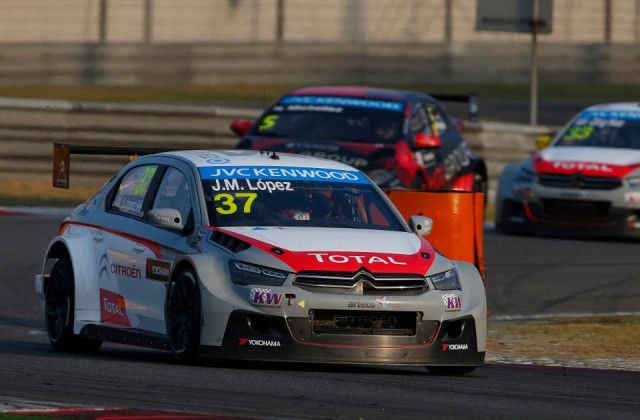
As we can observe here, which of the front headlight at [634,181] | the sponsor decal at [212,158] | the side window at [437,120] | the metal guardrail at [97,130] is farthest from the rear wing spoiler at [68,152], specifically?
the metal guardrail at [97,130]

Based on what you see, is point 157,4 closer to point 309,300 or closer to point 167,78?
point 167,78

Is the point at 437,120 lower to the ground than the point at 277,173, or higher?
lower

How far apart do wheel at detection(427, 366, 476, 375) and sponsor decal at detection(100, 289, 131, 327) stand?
177 cm

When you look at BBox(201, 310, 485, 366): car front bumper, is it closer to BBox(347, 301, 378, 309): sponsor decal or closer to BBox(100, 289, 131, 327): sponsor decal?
BBox(347, 301, 378, 309): sponsor decal

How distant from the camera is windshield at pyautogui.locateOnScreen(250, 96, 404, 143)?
59.4 feet

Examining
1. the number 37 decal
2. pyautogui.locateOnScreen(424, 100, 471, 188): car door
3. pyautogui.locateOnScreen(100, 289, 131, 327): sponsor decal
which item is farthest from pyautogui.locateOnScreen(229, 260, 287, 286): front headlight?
pyautogui.locateOnScreen(424, 100, 471, 188): car door

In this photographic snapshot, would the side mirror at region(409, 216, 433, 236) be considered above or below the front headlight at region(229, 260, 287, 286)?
above

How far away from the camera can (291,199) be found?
33.9 feet

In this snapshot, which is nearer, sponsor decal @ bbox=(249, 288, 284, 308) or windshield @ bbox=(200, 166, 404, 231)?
sponsor decal @ bbox=(249, 288, 284, 308)

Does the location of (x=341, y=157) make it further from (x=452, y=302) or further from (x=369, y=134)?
(x=452, y=302)

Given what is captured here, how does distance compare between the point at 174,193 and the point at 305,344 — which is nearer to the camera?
the point at 305,344

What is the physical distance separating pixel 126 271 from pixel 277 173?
3.46ft

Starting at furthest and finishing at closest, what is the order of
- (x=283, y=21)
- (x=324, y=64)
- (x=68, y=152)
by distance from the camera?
(x=283, y=21), (x=324, y=64), (x=68, y=152)

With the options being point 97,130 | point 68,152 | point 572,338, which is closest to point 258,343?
point 68,152
